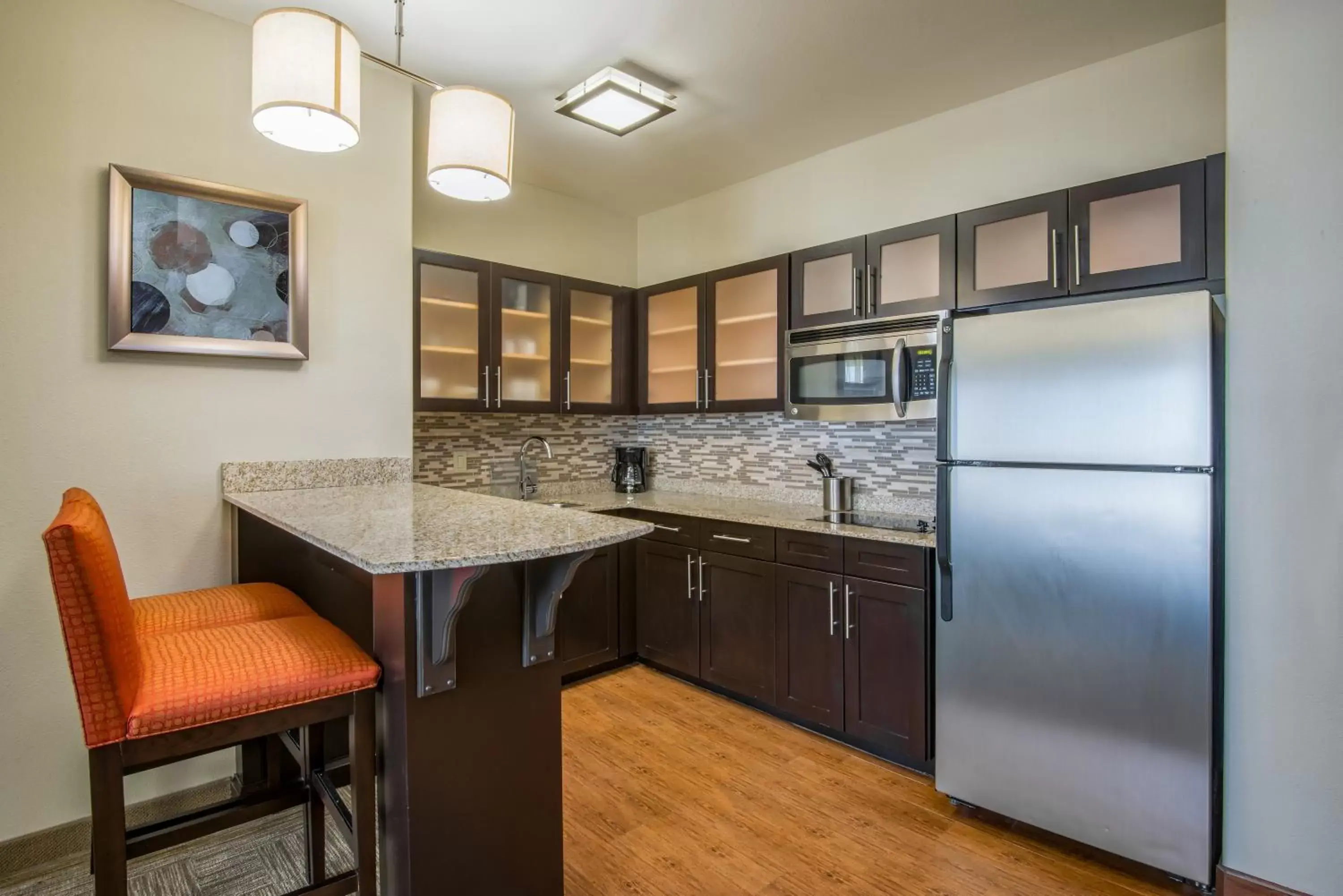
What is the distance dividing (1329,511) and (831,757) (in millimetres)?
1747

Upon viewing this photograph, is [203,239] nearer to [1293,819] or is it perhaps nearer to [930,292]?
[930,292]

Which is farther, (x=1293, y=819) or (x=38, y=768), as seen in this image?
(x=38, y=768)

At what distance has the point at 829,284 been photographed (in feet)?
9.96

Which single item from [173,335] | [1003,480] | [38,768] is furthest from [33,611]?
[1003,480]

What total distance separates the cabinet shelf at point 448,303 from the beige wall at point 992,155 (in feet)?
4.66

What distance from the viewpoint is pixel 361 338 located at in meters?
2.66

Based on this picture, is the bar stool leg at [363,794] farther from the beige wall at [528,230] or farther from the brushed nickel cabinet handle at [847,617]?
the beige wall at [528,230]

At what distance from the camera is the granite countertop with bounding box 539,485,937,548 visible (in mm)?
2590

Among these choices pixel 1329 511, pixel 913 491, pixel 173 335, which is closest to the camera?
pixel 1329 511

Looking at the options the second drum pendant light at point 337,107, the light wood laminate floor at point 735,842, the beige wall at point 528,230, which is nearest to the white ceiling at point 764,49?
the beige wall at point 528,230

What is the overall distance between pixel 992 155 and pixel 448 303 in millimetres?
2472

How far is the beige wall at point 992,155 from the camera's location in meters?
2.37

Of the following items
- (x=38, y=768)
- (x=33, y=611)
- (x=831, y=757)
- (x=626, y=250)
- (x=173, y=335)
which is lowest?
(x=831, y=757)

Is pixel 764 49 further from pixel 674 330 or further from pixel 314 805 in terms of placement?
pixel 314 805
